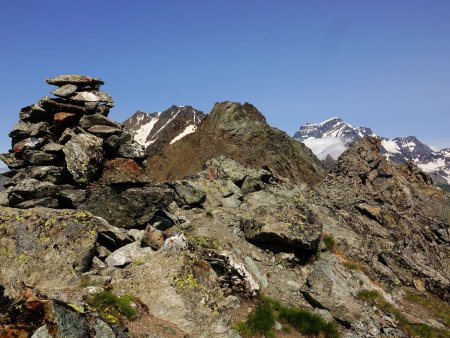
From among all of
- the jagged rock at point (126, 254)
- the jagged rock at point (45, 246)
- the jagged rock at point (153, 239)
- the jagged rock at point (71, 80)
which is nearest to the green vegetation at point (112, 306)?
the jagged rock at point (45, 246)

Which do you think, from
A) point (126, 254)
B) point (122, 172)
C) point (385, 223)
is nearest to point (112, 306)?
point (126, 254)

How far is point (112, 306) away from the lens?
14133mm

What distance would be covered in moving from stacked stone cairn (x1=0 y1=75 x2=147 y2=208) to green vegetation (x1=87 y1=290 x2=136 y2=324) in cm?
772

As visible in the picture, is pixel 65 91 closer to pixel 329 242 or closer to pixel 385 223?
pixel 329 242

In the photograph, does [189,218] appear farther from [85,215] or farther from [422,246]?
[422,246]

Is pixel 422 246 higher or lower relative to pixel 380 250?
higher

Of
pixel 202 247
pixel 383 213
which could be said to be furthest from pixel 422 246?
pixel 202 247

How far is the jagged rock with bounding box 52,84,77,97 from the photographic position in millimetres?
23250

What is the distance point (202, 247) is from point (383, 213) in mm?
25304

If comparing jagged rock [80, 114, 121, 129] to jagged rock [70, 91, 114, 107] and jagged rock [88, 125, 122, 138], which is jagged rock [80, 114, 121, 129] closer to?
jagged rock [88, 125, 122, 138]

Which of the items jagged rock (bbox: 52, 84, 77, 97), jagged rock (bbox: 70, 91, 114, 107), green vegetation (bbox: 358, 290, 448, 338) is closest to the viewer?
green vegetation (bbox: 358, 290, 448, 338)

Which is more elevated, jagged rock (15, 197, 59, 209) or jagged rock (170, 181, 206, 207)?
jagged rock (170, 181, 206, 207)

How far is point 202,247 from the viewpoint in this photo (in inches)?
777

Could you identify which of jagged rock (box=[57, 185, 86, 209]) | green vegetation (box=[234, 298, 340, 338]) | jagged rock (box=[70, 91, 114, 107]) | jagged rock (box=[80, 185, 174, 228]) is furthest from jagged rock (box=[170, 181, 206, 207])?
green vegetation (box=[234, 298, 340, 338])
